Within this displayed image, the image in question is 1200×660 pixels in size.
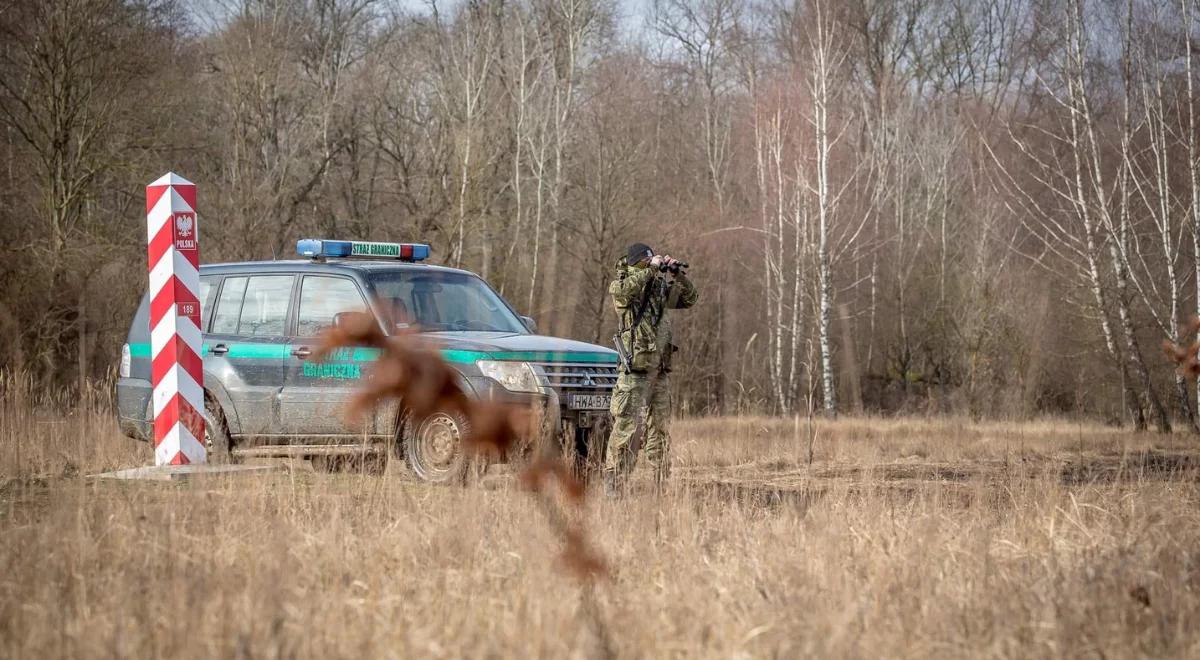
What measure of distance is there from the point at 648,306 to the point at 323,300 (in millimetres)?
2534

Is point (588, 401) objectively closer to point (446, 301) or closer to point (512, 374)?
point (512, 374)

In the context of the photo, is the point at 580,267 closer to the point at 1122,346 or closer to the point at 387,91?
the point at 387,91

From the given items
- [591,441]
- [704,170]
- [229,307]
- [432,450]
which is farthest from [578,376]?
[704,170]

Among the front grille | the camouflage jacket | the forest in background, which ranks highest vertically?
the forest in background

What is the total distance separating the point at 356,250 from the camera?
10.4 m

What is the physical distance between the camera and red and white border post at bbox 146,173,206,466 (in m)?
8.65

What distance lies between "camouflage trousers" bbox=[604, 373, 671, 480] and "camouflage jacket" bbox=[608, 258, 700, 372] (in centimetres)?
13

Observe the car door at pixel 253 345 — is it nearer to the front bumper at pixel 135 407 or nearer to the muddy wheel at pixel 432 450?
the front bumper at pixel 135 407

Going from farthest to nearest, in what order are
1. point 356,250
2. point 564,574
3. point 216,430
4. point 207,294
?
point 207,294 < point 356,250 < point 216,430 < point 564,574

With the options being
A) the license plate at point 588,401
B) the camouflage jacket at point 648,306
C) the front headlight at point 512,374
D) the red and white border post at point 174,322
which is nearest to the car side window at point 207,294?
the red and white border post at point 174,322

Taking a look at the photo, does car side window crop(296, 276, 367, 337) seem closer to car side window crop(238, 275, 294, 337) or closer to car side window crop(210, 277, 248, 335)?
car side window crop(238, 275, 294, 337)

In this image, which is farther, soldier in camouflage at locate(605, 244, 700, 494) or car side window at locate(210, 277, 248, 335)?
car side window at locate(210, 277, 248, 335)

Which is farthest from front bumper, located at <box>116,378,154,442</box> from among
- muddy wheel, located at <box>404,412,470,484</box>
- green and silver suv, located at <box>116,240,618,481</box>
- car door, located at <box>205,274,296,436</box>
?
muddy wheel, located at <box>404,412,470,484</box>

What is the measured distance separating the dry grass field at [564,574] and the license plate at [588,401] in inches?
47.9
